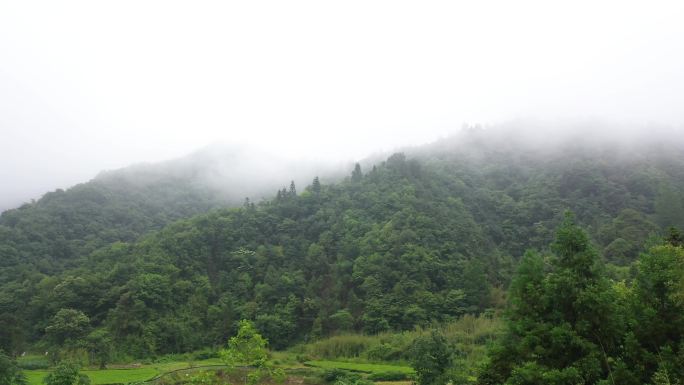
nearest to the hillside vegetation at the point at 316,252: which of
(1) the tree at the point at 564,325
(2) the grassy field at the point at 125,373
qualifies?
(2) the grassy field at the point at 125,373

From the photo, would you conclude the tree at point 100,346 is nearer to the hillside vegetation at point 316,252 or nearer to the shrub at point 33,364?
the hillside vegetation at point 316,252

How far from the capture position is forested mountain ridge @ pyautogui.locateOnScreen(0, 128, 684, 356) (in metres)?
44.1

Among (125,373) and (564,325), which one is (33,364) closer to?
(125,373)

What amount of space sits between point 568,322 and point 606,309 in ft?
3.63

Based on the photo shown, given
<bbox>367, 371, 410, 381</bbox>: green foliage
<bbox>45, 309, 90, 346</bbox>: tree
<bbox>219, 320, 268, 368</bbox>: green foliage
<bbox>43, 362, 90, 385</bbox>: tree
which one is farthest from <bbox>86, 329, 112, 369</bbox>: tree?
<bbox>219, 320, 268, 368</bbox>: green foliage

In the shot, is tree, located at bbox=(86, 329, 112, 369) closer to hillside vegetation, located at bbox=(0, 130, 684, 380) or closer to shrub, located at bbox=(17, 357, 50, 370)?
hillside vegetation, located at bbox=(0, 130, 684, 380)

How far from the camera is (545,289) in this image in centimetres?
1454

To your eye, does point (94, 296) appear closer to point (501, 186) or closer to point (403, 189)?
point (403, 189)

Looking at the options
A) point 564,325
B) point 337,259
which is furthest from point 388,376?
point 337,259

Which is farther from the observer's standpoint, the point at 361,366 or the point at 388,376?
the point at 361,366

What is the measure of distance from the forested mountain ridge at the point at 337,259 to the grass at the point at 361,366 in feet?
25.3

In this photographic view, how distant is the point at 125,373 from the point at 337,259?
25.7 metres

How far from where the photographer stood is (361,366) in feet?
112

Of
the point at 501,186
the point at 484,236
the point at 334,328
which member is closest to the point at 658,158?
the point at 501,186
